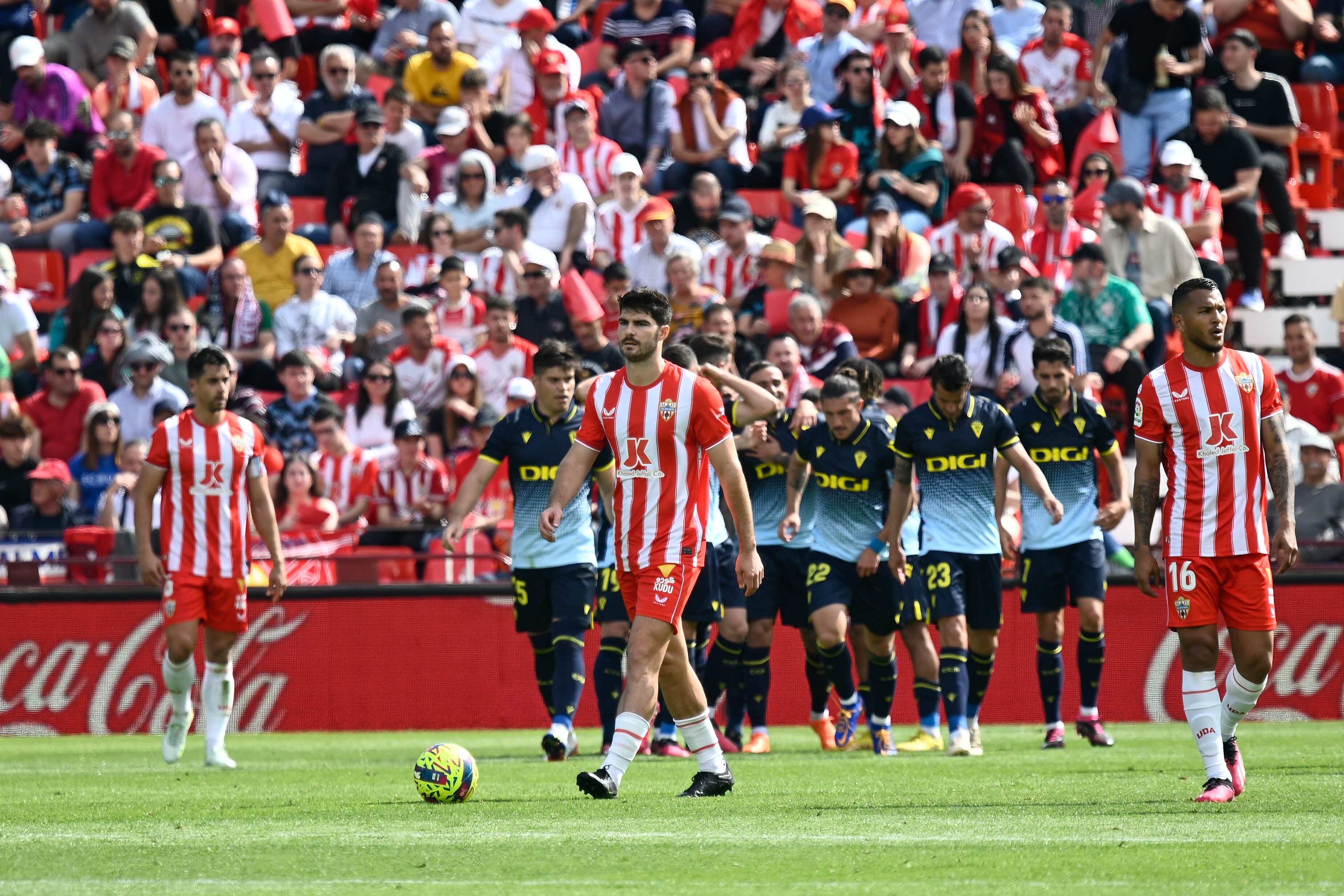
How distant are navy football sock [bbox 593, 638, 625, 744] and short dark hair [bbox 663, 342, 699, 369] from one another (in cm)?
227

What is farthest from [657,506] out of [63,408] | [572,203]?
[572,203]

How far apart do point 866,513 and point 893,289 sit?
620 cm

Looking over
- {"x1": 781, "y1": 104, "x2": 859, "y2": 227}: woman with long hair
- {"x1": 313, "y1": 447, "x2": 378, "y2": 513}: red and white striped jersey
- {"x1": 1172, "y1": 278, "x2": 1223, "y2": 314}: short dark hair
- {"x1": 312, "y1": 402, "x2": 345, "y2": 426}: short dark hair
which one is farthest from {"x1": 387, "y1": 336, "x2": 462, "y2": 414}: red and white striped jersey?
{"x1": 1172, "y1": 278, "x2": 1223, "y2": 314}: short dark hair

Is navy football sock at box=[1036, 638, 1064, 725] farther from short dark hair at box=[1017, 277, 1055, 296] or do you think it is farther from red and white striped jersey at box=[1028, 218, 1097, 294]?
red and white striped jersey at box=[1028, 218, 1097, 294]

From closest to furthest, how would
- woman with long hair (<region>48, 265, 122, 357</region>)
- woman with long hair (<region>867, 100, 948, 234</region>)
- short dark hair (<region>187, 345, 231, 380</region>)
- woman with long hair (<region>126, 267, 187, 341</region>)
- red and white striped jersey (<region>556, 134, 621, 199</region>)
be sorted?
1. short dark hair (<region>187, 345, 231, 380</region>)
2. woman with long hair (<region>126, 267, 187, 341</region>)
3. woman with long hair (<region>48, 265, 122, 357</region>)
4. woman with long hair (<region>867, 100, 948, 234</region>)
5. red and white striped jersey (<region>556, 134, 621, 199</region>)

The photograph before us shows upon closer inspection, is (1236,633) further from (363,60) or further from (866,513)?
(363,60)

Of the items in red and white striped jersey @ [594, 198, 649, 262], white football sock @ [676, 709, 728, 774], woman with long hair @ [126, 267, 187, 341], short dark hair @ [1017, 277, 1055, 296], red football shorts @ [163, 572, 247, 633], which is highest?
red and white striped jersey @ [594, 198, 649, 262]

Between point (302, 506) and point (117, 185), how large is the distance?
6013mm

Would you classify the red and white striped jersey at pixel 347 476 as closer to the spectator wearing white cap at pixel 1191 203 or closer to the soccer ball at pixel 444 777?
the spectator wearing white cap at pixel 1191 203

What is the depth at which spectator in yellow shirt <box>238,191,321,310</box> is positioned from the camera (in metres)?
20.4

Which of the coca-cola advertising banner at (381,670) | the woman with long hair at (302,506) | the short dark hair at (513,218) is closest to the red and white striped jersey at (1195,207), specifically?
the coca-cola advertising banner at (381,670)

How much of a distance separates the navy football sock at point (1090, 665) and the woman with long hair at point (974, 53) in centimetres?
955

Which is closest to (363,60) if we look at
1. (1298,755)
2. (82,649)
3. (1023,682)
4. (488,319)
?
(488,319)

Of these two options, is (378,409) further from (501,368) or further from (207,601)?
(207,601)
